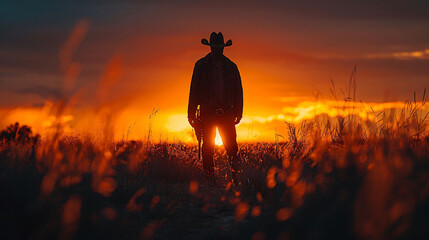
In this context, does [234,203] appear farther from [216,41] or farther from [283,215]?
[216,41]

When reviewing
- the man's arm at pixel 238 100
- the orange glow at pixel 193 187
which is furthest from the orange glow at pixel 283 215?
the man's arm at pixel 238 100

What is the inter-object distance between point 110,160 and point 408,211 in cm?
469

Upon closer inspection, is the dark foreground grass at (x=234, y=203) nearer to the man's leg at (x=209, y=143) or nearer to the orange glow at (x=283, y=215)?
the orange glow at (x=283, y=215)

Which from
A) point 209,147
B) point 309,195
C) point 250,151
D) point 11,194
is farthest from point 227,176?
point 11,194

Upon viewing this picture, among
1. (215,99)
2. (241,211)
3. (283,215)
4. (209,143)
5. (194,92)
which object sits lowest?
(241,211)

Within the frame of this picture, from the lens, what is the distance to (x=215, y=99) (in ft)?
23.6

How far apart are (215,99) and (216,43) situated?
913mm

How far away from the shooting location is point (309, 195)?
13.9 feet

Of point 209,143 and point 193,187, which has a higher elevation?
point 209,143

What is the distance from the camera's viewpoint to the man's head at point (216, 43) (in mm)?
7277

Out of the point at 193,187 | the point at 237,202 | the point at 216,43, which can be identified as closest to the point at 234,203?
Answer: the point at 237,202

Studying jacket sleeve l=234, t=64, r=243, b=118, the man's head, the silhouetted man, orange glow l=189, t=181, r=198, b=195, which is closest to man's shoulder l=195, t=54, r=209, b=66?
the silhouetted man

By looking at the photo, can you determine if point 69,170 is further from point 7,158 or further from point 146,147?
point 146,147

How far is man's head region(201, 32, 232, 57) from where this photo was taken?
23.9 ft
